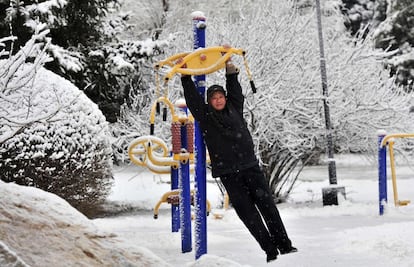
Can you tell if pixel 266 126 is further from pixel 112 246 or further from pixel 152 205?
pixel 112 246

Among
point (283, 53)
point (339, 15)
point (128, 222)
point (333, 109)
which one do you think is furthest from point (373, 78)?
point (339, 15)

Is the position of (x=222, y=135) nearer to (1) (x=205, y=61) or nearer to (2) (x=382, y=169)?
(1) (x=205, y=61)

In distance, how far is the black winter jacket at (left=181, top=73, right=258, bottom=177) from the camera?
4.21 meters

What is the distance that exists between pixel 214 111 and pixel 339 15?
17.6 meters

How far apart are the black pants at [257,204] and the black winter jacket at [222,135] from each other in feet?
0.26

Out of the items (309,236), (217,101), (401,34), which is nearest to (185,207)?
(217,101)

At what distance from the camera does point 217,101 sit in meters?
4.29

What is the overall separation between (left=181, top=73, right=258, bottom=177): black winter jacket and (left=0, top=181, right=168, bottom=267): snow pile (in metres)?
1.35

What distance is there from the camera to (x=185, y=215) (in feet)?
16.4

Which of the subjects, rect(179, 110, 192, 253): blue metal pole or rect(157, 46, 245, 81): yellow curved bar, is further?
rect(179, 110, 192, 253): blue metal pole

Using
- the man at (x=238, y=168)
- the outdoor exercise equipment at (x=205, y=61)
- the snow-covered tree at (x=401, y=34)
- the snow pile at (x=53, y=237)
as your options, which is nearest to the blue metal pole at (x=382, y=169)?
the man at (x=238, y=168)

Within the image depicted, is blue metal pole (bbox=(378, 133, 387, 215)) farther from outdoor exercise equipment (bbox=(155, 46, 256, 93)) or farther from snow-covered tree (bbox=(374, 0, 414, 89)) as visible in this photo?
snow-covered tree (bbox=(374, 0, 414, 89))

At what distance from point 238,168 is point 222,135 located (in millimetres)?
279

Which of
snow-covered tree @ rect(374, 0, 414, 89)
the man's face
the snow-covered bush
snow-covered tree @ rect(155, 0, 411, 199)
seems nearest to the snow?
the snow-covered bush
